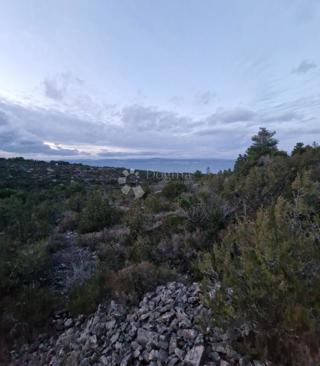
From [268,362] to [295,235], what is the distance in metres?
1.42

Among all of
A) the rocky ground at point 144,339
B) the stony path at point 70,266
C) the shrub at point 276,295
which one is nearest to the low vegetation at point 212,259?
the shrub at point 276,295

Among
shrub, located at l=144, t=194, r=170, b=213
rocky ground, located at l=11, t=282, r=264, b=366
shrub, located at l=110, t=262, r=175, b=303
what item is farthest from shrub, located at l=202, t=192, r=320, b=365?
shrub, located at l=144, t=194, r=170, b=213

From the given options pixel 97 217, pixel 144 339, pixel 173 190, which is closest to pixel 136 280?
pixel 144 339

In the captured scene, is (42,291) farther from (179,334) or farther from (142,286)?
(179,334)

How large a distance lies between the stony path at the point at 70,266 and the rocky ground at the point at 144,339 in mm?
1065

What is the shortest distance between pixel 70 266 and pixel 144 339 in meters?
3.79

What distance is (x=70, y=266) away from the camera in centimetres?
732

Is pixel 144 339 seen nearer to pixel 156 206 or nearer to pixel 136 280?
pixel 136 280

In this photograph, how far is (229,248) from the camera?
410 cm

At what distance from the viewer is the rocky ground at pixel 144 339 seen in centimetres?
358

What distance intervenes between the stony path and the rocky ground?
1.06 metres

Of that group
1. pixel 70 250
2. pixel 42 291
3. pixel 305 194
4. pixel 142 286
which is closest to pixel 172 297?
pixel 142 286

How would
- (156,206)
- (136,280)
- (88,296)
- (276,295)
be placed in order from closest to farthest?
(276,295) → (88,296) → (136,280) → (156,206)

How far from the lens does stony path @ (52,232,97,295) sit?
621cm
